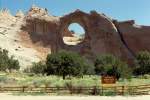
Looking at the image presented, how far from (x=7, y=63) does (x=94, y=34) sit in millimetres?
31260

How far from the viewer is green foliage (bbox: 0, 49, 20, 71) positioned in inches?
3073

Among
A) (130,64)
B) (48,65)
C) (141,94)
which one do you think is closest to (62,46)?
(130,64)

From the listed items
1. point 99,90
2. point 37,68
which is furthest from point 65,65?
point 99,90

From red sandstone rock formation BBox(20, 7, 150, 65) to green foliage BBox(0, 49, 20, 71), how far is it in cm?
1646

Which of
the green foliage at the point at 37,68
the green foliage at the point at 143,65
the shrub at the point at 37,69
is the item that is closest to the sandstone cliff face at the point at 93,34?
the shrub at the point at 37,69

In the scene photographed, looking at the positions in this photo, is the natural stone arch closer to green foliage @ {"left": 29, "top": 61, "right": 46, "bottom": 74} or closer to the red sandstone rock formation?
the red sandstone rock formation

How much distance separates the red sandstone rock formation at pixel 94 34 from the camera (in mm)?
100713

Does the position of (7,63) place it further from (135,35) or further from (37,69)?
(135,35)

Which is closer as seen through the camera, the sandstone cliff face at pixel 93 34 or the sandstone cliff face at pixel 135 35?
the sandstone cliff face at pixel 135 35

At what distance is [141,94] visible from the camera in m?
34.0

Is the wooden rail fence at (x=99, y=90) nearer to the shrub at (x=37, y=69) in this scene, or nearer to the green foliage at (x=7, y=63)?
the green foliage at (x=7, y=63)

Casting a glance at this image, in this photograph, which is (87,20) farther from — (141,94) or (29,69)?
(141,94)

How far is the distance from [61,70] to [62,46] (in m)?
36.4

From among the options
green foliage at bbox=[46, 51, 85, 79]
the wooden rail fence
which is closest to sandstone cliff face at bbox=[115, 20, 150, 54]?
green foliage at bbox=[46, 51, 85, 79]
